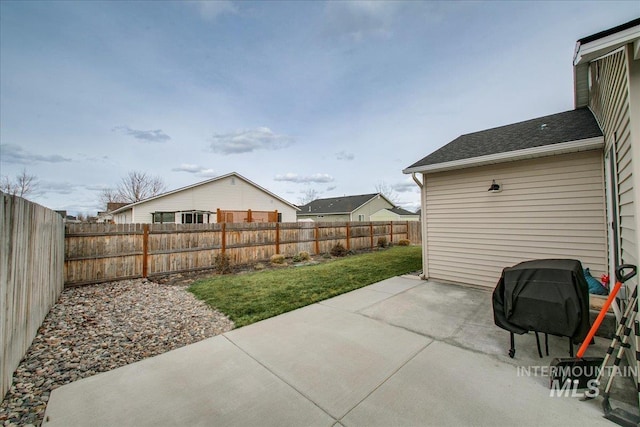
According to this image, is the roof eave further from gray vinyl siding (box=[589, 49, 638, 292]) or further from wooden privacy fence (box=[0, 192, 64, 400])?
wooden privacy fence (box=[0, 192, 64, 400])

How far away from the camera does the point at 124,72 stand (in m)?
7.09

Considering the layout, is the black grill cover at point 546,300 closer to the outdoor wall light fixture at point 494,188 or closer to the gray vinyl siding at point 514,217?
the gray vinyl siding at point 514,217

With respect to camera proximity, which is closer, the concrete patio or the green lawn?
the concrete patio

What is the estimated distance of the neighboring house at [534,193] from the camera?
3803mm

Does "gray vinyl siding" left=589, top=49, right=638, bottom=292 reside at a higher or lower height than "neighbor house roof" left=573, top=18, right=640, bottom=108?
lower

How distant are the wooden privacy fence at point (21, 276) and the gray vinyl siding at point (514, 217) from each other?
23.7ft

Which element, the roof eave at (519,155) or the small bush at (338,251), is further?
the small bush at (338,251)

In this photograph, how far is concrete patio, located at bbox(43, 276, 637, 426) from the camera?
1.97 m

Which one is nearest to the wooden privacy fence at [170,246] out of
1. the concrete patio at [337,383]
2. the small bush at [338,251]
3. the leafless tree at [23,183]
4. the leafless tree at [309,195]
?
the small bush at [338,251]

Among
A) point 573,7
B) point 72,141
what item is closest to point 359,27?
point 573,7

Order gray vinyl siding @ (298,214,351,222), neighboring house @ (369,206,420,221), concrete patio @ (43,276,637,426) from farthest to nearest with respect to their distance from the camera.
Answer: neighboring house @ (369,206,420,221), gray vinyl siding @ (298,214,351,222), concrete patio @ (43,276,637,426)

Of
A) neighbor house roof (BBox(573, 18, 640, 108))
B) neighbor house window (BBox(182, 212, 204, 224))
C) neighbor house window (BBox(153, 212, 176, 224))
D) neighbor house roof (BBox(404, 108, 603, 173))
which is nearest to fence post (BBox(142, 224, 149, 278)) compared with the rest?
neighbor house roof (BBox(404, 108, 603, 173))

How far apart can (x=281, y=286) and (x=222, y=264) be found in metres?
3.03

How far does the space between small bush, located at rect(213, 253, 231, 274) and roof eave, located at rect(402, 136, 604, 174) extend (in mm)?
6302
